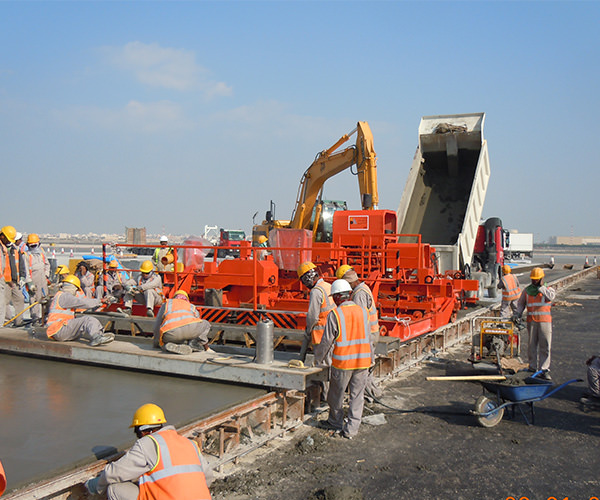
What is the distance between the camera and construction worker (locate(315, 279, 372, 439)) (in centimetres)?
572

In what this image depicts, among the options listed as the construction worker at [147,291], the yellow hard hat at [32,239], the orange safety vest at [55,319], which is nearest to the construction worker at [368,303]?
the orange safety vest at [55,319]

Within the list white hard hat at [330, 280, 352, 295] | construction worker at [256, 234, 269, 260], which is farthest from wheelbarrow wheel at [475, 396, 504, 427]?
construction worker at [256, 234, 269, 260]

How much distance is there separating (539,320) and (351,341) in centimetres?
376

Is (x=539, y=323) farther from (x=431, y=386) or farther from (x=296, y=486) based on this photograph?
(x=296, y=486)

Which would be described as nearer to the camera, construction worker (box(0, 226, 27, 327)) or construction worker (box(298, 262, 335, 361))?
construction worker (box(298, 262, 335, 361))

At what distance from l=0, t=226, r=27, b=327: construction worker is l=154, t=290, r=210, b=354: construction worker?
13.1 ft

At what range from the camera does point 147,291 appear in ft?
33.3

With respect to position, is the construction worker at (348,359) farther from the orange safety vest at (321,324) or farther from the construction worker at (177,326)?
the construction worker at (177,326)

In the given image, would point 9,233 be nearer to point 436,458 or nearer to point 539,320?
point 436,458

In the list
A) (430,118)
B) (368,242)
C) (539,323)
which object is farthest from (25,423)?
(430,118)

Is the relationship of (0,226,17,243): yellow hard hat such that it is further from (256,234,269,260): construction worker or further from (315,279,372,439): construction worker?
(315,279,372,439): construction worker

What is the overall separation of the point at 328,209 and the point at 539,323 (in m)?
8.82

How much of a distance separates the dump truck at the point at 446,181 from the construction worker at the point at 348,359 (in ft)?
28.1

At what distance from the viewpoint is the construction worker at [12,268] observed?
9414 mm
